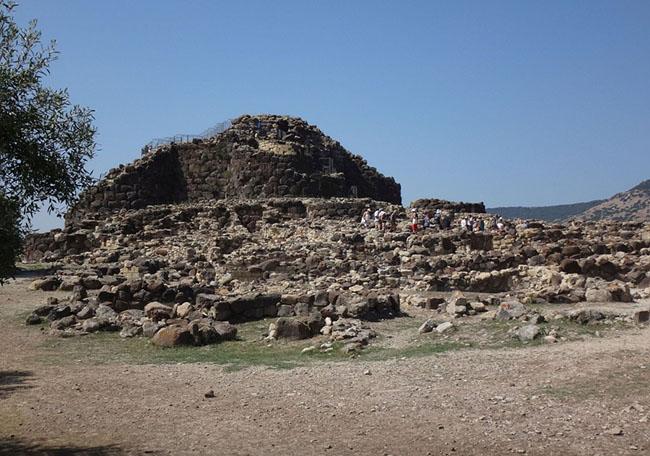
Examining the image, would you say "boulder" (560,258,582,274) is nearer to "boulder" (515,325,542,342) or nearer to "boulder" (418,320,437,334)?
"boulder" (418,320,437,334)

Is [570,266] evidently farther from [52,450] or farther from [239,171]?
[239,171]

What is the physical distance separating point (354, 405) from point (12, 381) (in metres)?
6.01

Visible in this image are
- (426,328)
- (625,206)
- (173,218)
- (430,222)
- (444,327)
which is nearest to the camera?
(444,327)

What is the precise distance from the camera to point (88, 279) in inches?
823

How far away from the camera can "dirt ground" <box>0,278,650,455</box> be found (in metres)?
7.42

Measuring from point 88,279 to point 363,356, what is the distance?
12.4m

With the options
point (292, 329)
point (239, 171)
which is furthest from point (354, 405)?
point (239, 171)

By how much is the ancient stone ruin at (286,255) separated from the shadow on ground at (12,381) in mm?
2855

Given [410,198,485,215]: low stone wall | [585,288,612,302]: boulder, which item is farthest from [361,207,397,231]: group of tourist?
[585,288,612,302]: boulder

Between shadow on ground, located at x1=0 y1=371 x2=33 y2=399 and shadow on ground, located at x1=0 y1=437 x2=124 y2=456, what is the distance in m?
2.67

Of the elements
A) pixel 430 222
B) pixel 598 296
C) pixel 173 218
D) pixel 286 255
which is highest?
pixel 173 218

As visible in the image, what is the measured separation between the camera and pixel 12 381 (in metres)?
10.8

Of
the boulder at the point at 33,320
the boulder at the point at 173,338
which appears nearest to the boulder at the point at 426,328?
the boulder at the point at 173,338

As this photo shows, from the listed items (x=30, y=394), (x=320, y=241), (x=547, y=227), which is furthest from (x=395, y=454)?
(x=547, y=227)
